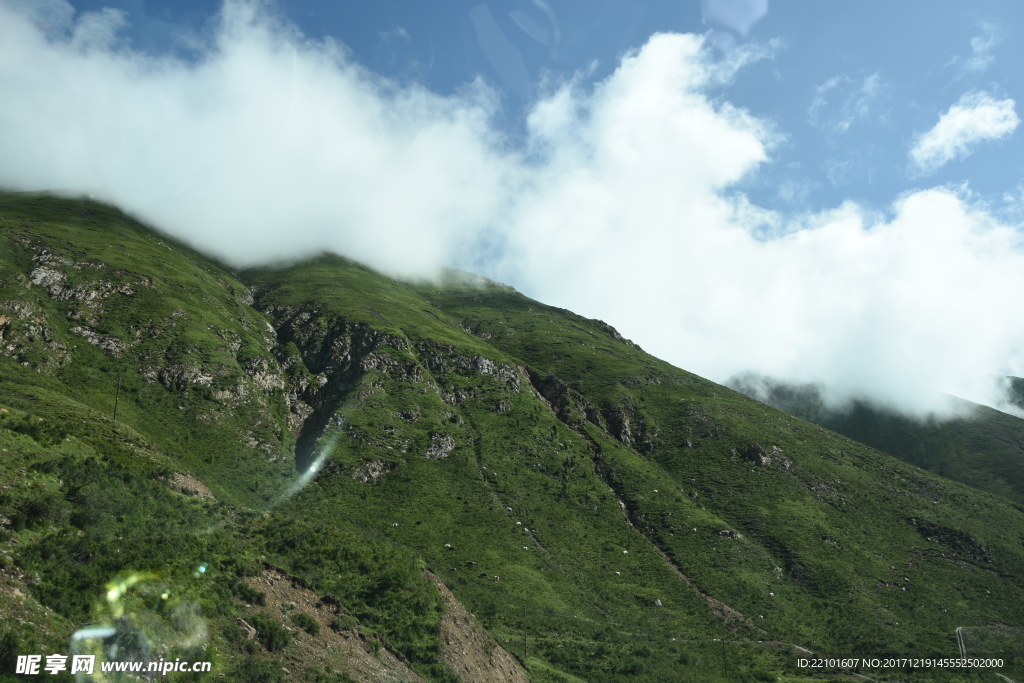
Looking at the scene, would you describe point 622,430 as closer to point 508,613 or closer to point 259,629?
point 508,613

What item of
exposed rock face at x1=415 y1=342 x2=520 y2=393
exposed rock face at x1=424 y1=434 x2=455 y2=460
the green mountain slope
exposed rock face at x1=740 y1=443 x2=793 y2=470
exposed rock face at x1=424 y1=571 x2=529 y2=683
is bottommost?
exposed rock face at x1=424 y1=571 x2=529 y2=683

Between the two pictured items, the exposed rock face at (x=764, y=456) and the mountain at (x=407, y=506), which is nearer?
the mountain at (x=407, y=506)

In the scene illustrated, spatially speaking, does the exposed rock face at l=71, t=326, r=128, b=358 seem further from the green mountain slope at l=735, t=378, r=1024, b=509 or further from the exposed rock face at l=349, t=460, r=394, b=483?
the green mountain slope at l=735, t=378, r=1024, b=509

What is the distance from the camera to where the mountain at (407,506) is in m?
24.2

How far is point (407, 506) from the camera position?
3578 inches

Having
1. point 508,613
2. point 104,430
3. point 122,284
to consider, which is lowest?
point 508,613

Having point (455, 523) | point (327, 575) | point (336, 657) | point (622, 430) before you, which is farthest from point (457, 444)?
point (336, 657)

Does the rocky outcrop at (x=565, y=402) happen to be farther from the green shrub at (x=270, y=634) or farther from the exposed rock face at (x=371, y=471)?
the green shrub at (x=270, y=634)

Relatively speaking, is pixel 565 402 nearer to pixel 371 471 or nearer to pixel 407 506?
pixel 371 471

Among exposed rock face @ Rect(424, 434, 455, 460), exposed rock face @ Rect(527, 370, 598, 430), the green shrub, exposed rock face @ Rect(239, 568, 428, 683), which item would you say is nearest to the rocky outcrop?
exposed rock face @ Rect(527, 370, 598, 430)

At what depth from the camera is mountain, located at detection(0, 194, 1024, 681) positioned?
79.4 ft

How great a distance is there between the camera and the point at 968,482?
144 m

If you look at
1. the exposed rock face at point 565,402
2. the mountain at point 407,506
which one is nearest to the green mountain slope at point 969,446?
the mountain at point 407,506

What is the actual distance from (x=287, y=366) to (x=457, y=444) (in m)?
48.1
